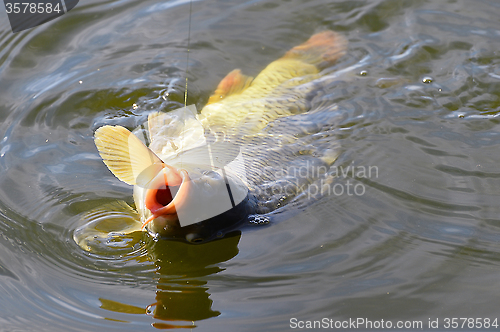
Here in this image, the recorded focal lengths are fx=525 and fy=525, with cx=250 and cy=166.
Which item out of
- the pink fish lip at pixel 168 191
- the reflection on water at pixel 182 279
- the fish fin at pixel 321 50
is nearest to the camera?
the pink fish lip at pixel 168 191

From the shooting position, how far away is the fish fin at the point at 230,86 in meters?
3.63

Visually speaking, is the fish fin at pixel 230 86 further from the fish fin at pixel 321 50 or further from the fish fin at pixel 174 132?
the fish fin at pixel 321 50

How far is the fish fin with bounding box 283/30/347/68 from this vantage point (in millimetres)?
4043

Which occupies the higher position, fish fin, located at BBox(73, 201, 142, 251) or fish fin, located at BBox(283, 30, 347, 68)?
fish fin, located at BBox(283, 30, 347, 68)

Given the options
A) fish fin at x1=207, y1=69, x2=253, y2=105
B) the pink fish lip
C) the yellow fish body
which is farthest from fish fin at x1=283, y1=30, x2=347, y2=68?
the pink fish lip

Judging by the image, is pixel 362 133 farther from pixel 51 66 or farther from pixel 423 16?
pixel 51 66

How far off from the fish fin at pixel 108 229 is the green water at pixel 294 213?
0.04m

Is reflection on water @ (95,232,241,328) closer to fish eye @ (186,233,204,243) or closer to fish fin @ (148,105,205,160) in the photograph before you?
fish eye @ (186,233,204,243)

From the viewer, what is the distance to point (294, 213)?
2727mm

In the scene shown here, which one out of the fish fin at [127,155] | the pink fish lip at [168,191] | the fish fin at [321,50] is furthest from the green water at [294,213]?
the fish fin at [127,155]

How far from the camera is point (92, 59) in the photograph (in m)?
3.97

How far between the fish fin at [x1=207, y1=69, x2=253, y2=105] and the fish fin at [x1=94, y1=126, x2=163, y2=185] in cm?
166

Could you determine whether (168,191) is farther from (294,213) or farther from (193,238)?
(294,213)

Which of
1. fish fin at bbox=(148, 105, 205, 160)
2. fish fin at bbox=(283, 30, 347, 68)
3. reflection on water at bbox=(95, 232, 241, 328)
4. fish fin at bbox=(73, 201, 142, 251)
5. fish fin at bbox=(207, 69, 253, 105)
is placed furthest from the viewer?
fish fin at bbox=(283, 30, 347, 68)
